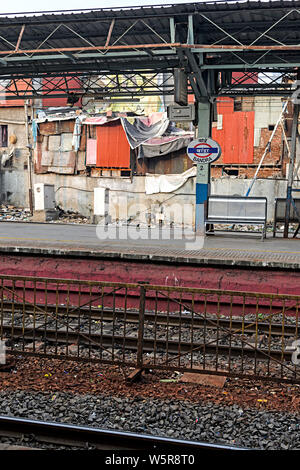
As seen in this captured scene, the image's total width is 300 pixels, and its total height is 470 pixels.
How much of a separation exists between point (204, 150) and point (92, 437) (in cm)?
1166

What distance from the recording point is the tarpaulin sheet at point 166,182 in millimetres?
29922

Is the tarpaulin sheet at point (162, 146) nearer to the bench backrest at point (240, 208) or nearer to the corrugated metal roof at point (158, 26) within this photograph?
the corrugated metal roof at point (158, 26)

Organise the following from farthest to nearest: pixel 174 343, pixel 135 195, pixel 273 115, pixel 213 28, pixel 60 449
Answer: pixel 135 195 → pixel 273 115 → pixel 213 28 → pixel 174 343 → pixel 60 449

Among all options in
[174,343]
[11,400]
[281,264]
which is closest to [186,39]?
[281,264]

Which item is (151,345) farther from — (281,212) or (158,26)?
(158,26)

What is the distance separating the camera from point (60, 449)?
4637 millimetres

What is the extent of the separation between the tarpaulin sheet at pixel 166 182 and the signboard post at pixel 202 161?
1395cm

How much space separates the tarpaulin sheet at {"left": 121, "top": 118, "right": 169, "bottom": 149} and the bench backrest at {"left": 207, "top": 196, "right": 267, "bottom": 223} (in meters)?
17.0

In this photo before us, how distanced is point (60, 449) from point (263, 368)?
12.1 feet

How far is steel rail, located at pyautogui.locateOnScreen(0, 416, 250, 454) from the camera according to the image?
4477 mm

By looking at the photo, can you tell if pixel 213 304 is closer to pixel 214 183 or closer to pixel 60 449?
pixel 60 449

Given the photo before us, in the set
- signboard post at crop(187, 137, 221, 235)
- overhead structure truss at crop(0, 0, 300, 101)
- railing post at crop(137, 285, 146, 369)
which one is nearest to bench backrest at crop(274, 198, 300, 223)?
signboard post at crop(187, 137, 221, 235)

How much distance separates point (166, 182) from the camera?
30328 millimetres

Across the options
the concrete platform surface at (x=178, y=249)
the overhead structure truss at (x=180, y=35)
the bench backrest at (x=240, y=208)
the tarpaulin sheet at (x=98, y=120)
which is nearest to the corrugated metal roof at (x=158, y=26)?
the overhead structure truss at (x=180, y=35)
